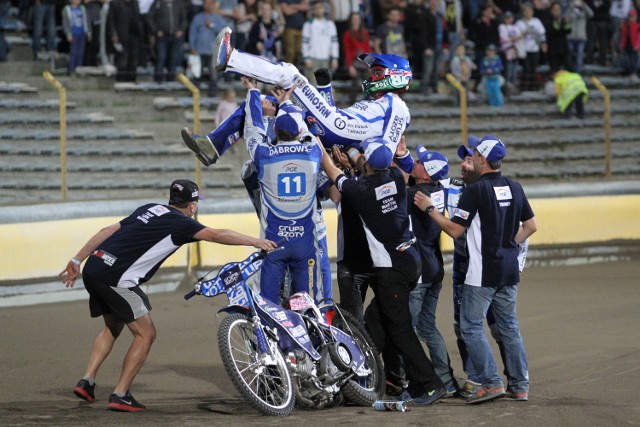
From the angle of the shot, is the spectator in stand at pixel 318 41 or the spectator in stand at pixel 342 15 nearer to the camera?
the spectator in stand at pixel 318 41

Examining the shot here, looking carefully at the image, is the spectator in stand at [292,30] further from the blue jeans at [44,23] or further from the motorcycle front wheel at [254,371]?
the motorcycle front wheel at [254,371]

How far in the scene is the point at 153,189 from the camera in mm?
16844

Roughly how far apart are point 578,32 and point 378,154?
1557 cm

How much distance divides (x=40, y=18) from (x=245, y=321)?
11994mm

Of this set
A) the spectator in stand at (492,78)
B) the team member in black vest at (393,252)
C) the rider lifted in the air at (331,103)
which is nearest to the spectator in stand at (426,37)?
the spectator in stand at (492,78)

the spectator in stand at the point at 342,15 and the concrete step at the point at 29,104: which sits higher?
the spectator in stand at the point at 342,15

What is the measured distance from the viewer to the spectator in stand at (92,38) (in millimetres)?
19344

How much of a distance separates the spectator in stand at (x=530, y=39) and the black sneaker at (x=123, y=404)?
14.9 metres

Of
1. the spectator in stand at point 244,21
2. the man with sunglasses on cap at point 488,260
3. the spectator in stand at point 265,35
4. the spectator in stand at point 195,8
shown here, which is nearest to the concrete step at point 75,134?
the spectator in stand at point 265,35

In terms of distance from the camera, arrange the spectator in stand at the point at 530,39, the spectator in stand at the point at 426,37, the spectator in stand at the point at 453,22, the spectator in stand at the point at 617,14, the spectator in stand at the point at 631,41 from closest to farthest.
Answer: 1. the spectator in stand at the point at 426,37
2. the spectator in stand at the point at 453,22
3. the spectator in stand at the point at 530,39
4. the spectator in stand at the point at 631,41
5. the spectator in stand at the point at 617,14

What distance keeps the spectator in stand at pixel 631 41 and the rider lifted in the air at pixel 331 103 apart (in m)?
14.5

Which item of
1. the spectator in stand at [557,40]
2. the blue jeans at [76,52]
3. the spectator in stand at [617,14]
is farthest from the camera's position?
the spectator in stand at [617,14]

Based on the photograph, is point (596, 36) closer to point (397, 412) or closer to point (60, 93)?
point (60, 93)

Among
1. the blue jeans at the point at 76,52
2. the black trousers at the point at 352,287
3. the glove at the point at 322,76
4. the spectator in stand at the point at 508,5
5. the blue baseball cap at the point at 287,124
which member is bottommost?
the black trousers at the point at 352,287
